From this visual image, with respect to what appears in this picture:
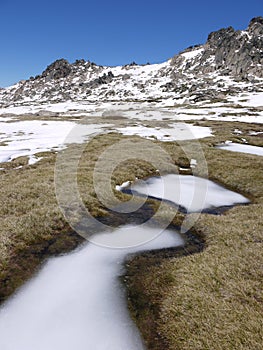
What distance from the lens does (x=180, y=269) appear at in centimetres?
1002

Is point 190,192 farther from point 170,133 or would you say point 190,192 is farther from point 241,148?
point 170,133

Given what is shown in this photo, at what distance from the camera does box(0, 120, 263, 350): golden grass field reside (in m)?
7.16

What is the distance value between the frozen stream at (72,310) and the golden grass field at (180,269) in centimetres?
51

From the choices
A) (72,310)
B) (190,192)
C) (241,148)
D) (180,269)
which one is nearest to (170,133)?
(241,148)

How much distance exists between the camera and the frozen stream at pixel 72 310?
6969mm

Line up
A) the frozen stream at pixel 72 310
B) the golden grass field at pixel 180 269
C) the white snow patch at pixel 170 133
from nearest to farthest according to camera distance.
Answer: the frozen stream at pixel 72 310 → the golden grass field at pixel 180 269 → the white snow patch at pixel 170 133

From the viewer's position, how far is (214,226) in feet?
44.5

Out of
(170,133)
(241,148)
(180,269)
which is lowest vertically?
(241,148)

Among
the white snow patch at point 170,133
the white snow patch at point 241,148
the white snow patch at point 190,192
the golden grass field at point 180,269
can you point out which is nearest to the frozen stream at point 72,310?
the golden grass field at point 180,269

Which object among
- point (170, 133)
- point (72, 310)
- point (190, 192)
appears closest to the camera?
point (72, 310)

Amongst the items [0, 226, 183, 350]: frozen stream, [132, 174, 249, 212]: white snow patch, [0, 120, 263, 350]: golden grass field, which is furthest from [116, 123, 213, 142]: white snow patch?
[0, 226, 183, 350]: frozen stream

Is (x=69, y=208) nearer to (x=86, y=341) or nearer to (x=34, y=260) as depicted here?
(x=34, y=260)

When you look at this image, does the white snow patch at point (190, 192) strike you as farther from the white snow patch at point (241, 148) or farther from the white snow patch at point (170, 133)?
the white snow patch at point (170, 133)

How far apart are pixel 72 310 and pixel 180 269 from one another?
170 inches
